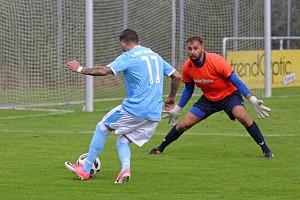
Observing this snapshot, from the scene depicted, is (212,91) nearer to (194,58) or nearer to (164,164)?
(194,58)

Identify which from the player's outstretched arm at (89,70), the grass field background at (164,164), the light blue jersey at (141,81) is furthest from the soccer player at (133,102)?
the grass field background at (164,164)

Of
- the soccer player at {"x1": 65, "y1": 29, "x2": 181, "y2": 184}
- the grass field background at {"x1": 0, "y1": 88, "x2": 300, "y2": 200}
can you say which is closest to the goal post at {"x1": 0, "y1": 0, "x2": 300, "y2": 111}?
the grass field background at {"x1": 0, "y1": 88, "x2": 300, "y2": 200}

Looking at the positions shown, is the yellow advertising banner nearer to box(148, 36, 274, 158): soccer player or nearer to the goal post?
the goal post

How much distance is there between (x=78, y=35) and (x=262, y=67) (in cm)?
747

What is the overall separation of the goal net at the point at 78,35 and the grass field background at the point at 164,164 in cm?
319

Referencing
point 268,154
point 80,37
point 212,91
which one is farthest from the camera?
point 80,37

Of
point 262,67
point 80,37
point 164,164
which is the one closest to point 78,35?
point 80,37

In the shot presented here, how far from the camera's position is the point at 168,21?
85.6 ft

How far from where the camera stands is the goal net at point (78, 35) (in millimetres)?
22047

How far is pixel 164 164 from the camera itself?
12.3 m

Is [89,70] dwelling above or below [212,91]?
above

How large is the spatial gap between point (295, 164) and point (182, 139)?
4023 mm

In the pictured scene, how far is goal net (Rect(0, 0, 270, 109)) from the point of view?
22047mm

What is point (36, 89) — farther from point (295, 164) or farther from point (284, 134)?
point (295, 164)
